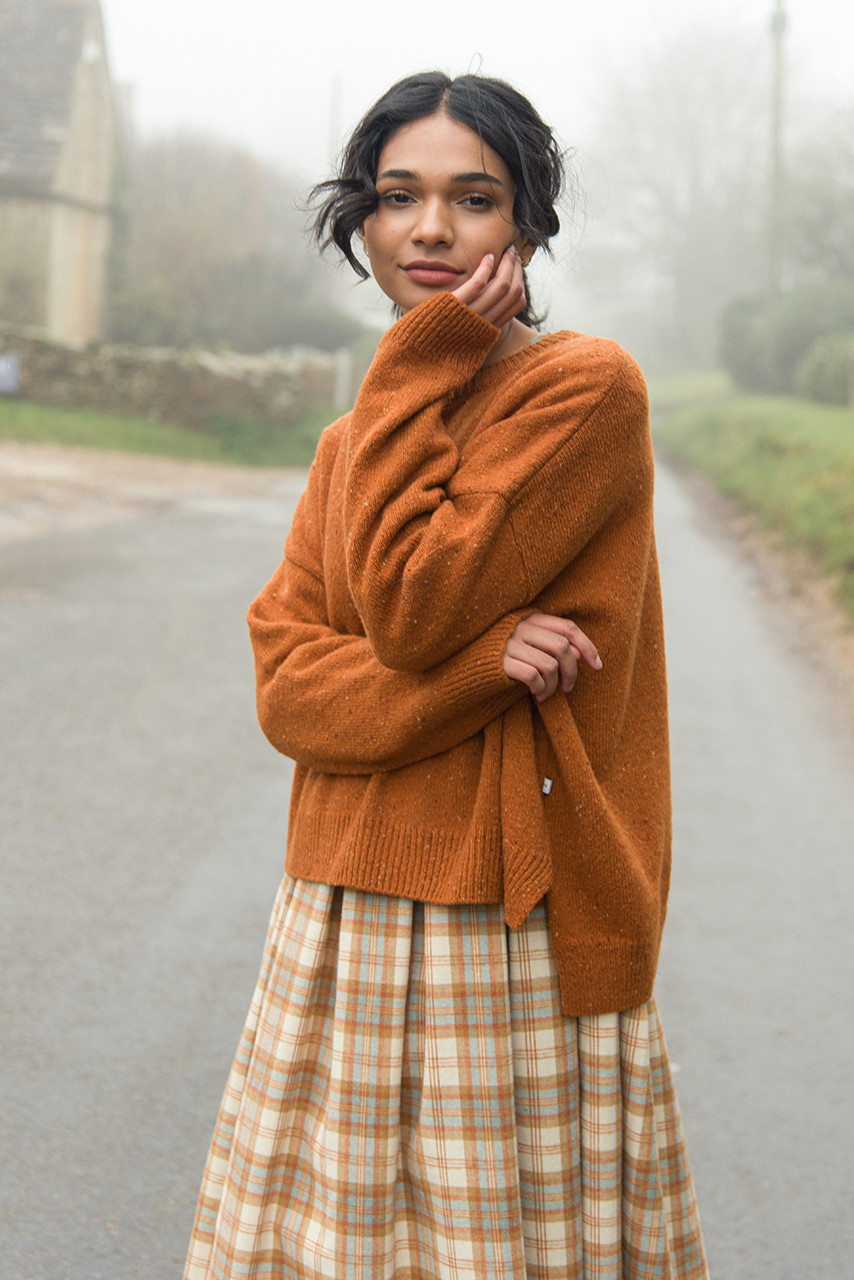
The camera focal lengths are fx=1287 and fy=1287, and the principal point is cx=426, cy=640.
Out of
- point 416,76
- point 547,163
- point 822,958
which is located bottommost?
point 822,958

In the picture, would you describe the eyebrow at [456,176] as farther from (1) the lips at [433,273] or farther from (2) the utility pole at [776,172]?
(2) the utility pole at [776,172]

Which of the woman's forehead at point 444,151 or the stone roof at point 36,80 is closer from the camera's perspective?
the woman's forehead at point 444,151

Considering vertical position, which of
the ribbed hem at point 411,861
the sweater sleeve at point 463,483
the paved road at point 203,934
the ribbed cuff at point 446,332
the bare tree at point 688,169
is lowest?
the paved road at point 203,934

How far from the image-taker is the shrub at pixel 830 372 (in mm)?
20703

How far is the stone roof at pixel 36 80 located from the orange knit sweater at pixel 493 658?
88.1 feet

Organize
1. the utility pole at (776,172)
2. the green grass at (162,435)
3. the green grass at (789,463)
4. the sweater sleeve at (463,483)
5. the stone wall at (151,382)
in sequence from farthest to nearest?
the utility pole at (776,172) → the stone wall at (151,382) → the green grass at (162,435) → the green grass at (789,463) → the sweater sleeve at (463,483)

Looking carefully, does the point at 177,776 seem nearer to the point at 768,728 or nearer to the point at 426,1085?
the point at 768,728

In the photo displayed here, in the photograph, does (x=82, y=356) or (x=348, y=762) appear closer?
(x=348, y=762)

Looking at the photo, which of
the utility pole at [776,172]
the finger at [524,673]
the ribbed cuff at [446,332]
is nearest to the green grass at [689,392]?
the utility pole at [776,172]

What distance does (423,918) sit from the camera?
185cm

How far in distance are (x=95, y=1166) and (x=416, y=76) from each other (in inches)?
93.0

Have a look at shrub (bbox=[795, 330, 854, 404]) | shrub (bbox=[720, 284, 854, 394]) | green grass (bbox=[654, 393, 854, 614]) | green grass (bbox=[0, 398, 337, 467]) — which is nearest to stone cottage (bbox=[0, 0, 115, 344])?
green grass (bbox=[0, 398, 337, 467])

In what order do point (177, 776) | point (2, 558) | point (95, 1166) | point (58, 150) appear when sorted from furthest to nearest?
point (58, 150) → point (2, 558) → point (177, 776) → point (95, 1166)

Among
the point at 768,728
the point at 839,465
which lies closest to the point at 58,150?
the point at 839,465
